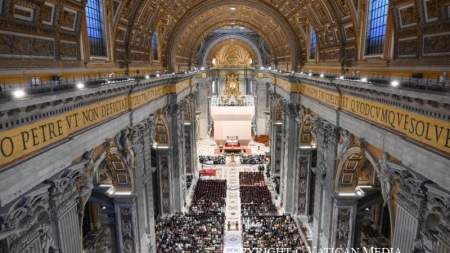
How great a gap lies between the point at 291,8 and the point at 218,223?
14.1 meters

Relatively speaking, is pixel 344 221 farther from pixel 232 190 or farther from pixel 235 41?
pixel 235 41

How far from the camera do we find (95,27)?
13.7 m

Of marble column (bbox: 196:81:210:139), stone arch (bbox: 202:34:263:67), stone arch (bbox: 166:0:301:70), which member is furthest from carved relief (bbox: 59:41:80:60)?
marble column (bbox: 196:81:210:139)

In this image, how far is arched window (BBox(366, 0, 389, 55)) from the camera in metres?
12.2

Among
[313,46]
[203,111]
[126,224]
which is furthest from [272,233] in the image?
[203,111]

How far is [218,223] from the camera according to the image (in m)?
21.5

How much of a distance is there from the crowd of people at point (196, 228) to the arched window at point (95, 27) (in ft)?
34.5

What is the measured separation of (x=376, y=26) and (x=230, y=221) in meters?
14.9

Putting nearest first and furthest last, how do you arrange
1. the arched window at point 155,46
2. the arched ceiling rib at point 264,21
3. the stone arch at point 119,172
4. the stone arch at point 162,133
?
the stone arch at point 119,172 < the arched ceiling rib at point 264,21 < the stone arch at point 162,133 < the arched window at point 155,46

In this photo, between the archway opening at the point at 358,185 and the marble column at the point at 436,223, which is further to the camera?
the archway opening at the point at 358,185

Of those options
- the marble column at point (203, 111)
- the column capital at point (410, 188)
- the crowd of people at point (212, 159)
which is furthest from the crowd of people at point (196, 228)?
the marble column at point (203, 111)

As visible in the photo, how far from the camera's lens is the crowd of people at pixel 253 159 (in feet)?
120

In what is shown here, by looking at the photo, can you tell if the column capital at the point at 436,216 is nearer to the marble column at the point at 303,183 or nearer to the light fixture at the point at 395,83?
the light fixture at the point at 395,83

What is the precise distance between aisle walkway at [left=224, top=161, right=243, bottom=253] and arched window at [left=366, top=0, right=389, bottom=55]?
41.1 ft
